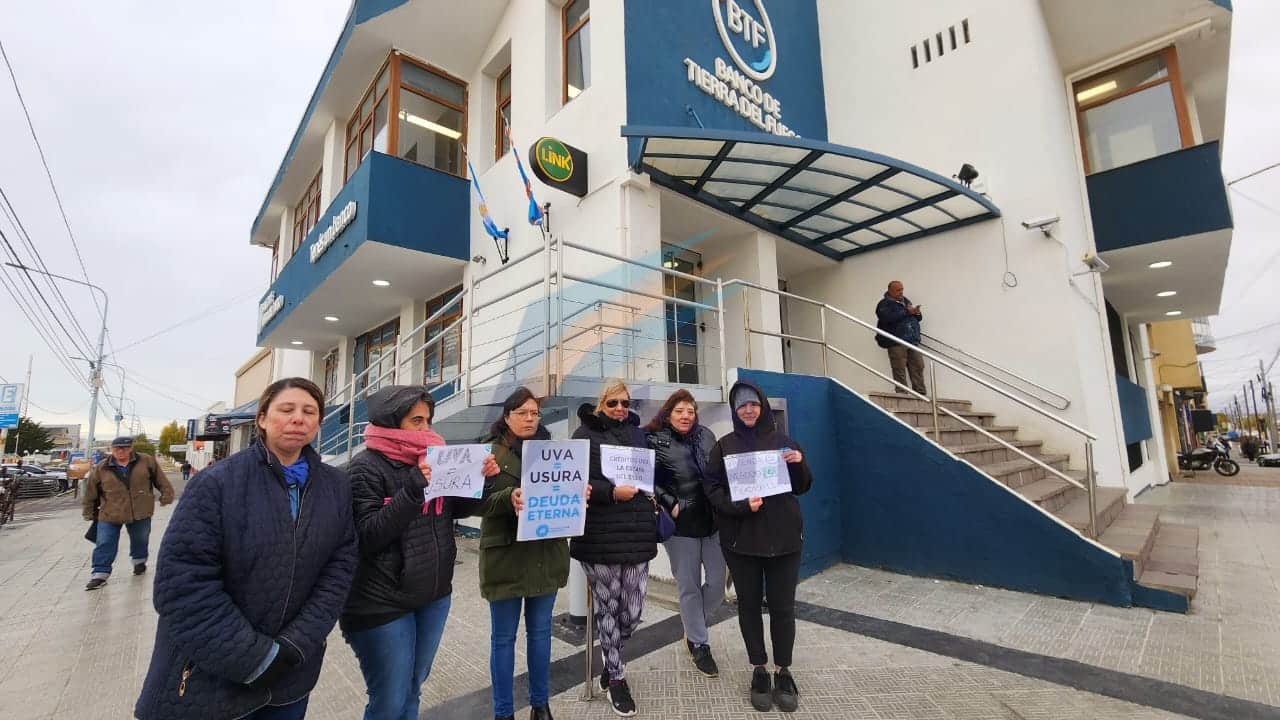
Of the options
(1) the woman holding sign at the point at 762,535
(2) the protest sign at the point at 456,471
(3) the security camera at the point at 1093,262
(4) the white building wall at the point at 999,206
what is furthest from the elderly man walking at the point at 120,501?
(3) the security camera at the point at 1093,262

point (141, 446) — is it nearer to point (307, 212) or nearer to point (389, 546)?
point (307, 212)

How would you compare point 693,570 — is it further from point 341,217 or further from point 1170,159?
point 1170,159

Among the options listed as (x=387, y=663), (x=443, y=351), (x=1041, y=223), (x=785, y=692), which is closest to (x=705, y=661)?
(x=785, y=692)

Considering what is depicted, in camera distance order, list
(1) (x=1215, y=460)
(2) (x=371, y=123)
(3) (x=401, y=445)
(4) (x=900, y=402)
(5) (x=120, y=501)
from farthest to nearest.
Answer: (1) (x=1215, y=460), (2) (x=371, y=123), (4) (x=900, y=402), (5) (x=120, y=501), (3) (x=401, y=445)

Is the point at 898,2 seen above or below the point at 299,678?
above

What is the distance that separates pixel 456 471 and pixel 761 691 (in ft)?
6.92

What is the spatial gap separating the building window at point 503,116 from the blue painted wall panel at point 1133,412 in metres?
10.9

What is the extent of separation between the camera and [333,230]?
9.70 metres

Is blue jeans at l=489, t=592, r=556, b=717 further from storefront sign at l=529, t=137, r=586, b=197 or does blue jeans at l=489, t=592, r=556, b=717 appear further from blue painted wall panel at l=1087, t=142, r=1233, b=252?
blue painted wall panel at l=1087, t=142, r=1233, b=252

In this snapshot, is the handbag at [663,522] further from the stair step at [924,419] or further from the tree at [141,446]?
the tree at [141,446]

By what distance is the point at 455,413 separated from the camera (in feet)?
16.8

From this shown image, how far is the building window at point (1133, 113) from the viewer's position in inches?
335

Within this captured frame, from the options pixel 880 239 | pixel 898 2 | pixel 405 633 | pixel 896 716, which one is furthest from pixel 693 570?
pixel 898 2

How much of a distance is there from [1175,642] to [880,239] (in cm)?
686
